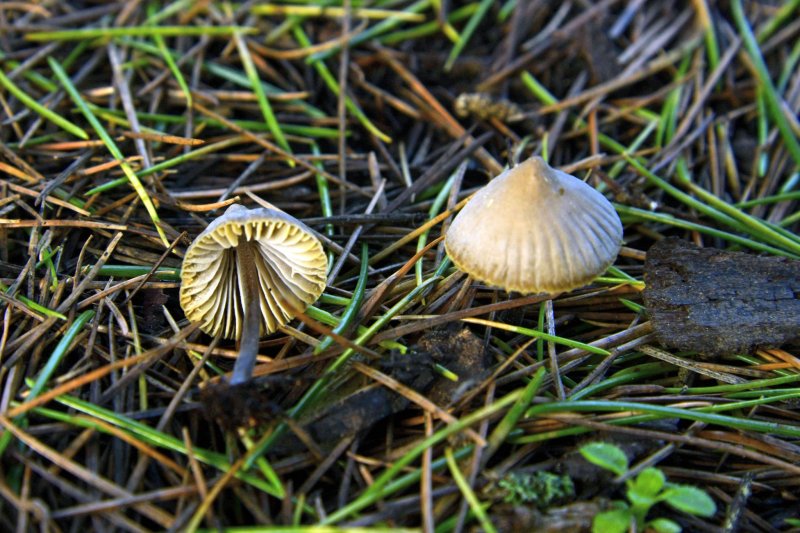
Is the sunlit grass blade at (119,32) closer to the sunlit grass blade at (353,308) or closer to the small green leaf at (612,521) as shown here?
the sunlit grass blade at (353,308)

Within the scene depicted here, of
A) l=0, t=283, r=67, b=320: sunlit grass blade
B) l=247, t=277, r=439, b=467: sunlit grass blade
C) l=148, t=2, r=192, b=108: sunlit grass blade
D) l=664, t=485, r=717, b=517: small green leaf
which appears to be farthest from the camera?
l=148, t=2, r=192, b=108: sunlit grass blade

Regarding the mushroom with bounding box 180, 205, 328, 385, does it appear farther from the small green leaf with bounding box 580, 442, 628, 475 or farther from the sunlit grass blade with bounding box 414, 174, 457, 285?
the small green leaf with bounding box 580, 442, 628, 475

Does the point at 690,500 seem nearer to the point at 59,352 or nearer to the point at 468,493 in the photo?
the point at 468,493

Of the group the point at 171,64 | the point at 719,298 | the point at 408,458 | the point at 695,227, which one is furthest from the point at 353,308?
the point at 171,64

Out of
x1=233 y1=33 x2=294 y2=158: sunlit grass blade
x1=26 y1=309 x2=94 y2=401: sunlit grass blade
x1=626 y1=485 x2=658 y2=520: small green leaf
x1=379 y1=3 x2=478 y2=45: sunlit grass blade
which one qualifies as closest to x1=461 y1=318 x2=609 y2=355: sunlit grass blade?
x1=626 y1=485 x2=658 y2=520: small green leaf

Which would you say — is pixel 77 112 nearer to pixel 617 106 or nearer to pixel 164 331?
pixel 164 331

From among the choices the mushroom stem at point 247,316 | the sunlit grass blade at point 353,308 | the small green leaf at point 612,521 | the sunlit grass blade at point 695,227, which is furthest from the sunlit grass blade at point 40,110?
the small green leaf at point 612,521
